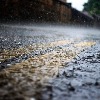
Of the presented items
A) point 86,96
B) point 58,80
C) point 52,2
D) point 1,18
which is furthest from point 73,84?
point 52,2

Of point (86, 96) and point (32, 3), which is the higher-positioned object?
point (32, 3)

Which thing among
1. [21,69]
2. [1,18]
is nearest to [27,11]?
[1,18]

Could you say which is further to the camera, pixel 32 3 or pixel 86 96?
pixel 32 3

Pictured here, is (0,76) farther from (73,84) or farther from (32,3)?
(32,3)

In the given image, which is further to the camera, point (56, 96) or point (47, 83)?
point (47, 83)

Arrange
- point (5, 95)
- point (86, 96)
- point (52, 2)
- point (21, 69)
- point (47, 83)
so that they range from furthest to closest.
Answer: point (52, 2)
point (21, 69)
point (47, 83)
point (86, 96)
point (5, 95)

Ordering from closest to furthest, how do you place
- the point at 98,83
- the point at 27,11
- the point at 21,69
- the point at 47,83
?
the point at 47,83 → the point at 98,83 → the point at 21,69 → the point at 27,11

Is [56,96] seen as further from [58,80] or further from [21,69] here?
[21,69]

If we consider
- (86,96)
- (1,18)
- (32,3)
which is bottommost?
(86,96)

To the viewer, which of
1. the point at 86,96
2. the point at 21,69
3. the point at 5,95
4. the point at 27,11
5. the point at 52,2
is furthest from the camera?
the point at 52,2
